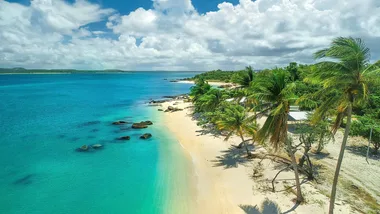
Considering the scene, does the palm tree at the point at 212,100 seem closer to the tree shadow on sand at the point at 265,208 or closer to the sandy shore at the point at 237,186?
the sandy shore at the point at 237,186

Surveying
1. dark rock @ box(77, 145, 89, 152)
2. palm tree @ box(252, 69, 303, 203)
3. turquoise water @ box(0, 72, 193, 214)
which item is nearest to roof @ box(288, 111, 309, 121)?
Result: turquoise water @ box(0, 72, 193, 214)

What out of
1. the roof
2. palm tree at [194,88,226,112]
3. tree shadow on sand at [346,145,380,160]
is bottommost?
tree shadow on sand at [346,145,380,160]

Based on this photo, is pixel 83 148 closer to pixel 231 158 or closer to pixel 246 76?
pixel 231 158

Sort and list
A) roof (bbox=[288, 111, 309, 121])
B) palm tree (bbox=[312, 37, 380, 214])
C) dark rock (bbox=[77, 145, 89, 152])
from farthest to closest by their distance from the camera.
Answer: roof (bbox=[288, 111, 309, 121]), dark rock (bbox=[77, 145, 89, 152]), palm tree (bbox=[312, 37, 380, 214])

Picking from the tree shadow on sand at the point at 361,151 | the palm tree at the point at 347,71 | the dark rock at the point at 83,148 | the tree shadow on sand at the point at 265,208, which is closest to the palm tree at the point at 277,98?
the palm tree at the point at 347,71

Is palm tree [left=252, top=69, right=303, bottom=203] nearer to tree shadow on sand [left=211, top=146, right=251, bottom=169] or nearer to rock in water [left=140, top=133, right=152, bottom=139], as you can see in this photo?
tree shadow on sand [left=211, top=146, right=251, bottom=169]

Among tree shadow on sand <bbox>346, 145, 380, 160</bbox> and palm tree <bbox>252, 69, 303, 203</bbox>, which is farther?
tree shadow on sand <bbox>346, 145, 380, 160</bbox>

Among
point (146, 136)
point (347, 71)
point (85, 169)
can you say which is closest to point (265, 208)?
point (347, 71)

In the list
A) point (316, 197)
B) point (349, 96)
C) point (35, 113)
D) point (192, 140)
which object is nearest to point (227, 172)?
point (316, 197)
